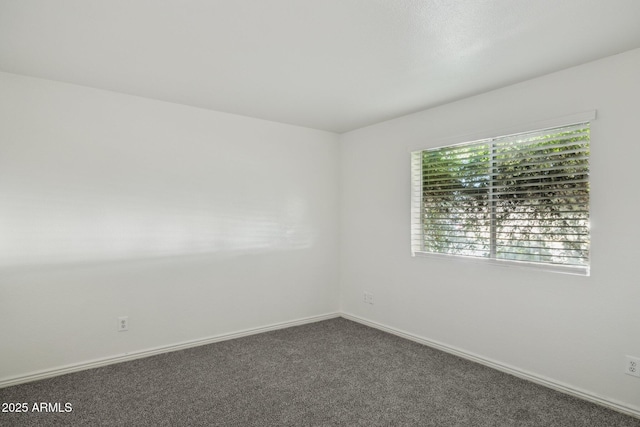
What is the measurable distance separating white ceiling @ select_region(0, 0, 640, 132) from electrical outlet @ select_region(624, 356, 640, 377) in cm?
197

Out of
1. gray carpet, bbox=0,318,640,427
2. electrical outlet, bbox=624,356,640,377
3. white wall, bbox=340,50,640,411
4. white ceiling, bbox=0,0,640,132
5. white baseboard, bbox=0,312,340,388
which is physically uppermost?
white ceiling, bbox=0,0,640,132

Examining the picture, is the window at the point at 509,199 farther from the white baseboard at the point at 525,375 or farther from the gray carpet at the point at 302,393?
the gray carpet at the point at 302,393

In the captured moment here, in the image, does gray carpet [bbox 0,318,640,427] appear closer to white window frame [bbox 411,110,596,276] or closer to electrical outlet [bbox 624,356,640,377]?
electrical outlet [bbox 624,356,640,377]

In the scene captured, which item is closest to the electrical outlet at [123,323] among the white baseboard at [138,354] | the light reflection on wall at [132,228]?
the white baseboard at [138,354]

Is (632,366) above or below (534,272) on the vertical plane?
below

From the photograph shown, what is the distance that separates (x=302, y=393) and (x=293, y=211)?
214cm

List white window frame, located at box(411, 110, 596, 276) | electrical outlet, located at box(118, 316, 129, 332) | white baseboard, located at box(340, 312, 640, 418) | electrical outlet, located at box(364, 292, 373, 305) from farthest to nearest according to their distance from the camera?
electrical outlet, located at box(364, 292, 373, 305), electrical outlet, located at box(118, 316, 129, 332), white window frame, located at box(411, 110, 596, 276), white baseboard, located at box(340, 312, 640, 418)

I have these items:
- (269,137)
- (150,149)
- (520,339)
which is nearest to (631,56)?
(520,339)

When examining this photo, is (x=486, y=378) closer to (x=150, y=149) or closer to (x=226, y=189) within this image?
(x=226, y=189)

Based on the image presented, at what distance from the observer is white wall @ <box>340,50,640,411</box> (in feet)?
7.84

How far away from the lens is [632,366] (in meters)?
2.34

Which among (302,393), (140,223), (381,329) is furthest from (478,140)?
(140,223)

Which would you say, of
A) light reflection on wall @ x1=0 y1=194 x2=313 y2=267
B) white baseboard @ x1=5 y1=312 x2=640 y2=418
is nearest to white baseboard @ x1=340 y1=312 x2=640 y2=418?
white baseboard @ x1=5 y1=312 x2=640 y2=418

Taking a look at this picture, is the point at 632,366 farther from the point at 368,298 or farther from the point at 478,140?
the point at 368,298
